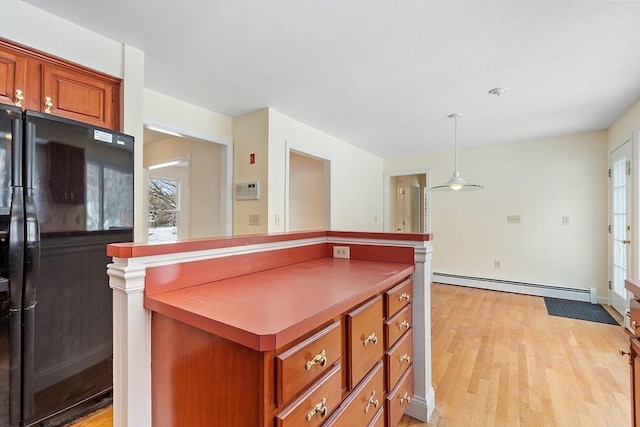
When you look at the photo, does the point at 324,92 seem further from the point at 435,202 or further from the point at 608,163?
the point at 608,163

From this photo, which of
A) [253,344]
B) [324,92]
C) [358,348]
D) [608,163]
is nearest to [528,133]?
[608,163]

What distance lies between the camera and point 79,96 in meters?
1.76

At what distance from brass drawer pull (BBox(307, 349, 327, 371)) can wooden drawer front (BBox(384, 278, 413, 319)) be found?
518 mm

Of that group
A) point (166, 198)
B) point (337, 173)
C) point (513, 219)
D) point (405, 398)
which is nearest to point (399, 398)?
point (405, 398)

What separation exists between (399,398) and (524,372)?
134 centimetres

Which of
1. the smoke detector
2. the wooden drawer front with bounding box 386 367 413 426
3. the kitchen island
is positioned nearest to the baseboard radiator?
the smoke detector

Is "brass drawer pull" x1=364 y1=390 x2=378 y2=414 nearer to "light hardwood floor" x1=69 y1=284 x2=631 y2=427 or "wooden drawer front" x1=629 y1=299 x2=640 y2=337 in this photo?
"light hardwood floor" x1=69 y1=284 x2=631 y2=427

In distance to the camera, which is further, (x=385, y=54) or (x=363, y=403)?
(x=385, y=54)

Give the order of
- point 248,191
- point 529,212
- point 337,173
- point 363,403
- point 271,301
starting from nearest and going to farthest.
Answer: point 271,301
point 363,403
point 248,191
point 337,173
point 529,212

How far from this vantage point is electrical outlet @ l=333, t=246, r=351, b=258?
1886 millimetres

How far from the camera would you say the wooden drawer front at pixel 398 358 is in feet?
4.44

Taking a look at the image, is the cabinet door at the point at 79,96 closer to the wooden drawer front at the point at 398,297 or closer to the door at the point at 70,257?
the door at the point at 70,257

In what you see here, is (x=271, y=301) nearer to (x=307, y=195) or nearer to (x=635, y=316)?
(x=635, y=316)

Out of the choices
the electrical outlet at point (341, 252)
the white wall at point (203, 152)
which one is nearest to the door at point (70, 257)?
the white wall at point (203, 152)
